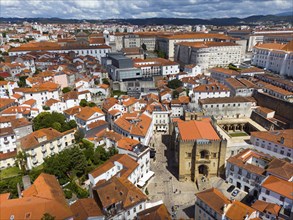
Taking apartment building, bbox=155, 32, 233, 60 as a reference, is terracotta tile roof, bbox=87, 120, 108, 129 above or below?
below

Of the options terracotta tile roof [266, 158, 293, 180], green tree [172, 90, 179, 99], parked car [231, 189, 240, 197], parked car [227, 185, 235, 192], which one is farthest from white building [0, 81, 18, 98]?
terracotta tile roof [266, 158, 293, 180]

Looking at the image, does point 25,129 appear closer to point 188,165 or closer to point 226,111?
point 188,165

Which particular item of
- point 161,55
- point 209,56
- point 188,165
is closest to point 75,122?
point 188,165

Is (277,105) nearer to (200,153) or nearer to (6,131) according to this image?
(200,153)

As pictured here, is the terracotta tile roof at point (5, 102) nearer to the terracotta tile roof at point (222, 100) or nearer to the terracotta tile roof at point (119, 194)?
the terracotta tile roof at point (119, 194)

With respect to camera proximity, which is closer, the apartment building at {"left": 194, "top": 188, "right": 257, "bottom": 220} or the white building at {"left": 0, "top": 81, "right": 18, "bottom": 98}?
the apartment building at {"left": 194, "top": 188, "right": 257, "bottom": 220}

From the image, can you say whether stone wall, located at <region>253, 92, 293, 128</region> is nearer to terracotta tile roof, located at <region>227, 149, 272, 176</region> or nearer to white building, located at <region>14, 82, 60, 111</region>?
terracotta tile roof, located at <region>227, 149, 272, 176</region>

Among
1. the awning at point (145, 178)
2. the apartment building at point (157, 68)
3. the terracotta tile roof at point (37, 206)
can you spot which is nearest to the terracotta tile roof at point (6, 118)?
Result: the terracotta tile roof at point (37, 206)
